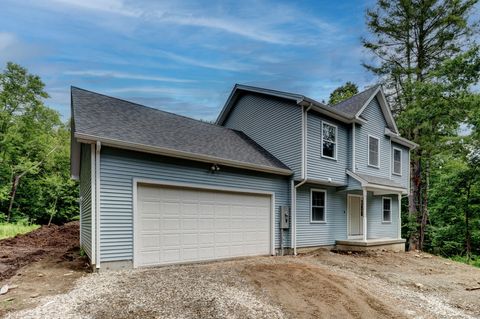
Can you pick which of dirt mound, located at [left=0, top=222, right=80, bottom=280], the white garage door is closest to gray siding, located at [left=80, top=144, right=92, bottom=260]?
dirt mound, located at [left=0, top=222, right=80, bottom=280]

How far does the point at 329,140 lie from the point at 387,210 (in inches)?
247

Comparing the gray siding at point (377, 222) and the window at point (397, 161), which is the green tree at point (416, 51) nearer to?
the window at point (397, 161)

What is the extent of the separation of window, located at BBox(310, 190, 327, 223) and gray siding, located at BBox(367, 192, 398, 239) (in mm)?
3451

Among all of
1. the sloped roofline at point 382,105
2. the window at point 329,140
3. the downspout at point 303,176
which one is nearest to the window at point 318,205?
the downspout at point 303,176

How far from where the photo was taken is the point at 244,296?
5.84 m

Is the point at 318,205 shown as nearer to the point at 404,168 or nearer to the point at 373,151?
the point at 373,151

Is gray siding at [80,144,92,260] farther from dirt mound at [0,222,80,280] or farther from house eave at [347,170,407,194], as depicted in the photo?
house eave at [347,170,407,194]

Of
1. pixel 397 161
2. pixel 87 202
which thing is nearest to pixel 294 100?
pixel 87 202

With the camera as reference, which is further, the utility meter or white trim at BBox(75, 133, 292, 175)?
the utility meter

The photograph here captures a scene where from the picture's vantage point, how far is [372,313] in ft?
18.4

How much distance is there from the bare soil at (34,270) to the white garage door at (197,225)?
1632 mm

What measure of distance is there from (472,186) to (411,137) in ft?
13.5

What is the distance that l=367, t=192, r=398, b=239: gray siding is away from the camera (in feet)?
48.3

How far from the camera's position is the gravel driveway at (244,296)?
500 centimetres
